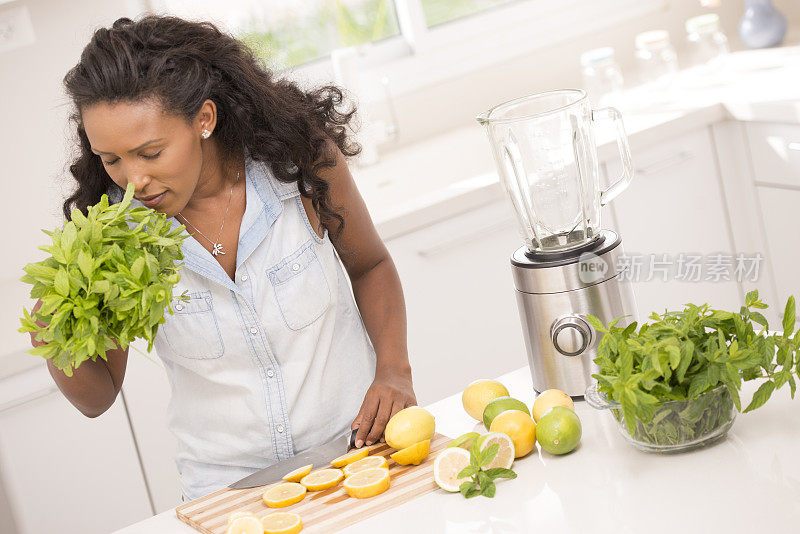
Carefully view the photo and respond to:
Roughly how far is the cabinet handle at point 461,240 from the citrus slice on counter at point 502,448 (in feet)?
3.68

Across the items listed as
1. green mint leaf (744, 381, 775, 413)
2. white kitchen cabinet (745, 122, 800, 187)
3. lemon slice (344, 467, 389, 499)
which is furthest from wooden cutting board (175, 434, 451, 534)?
white kitchen cabinet (745, 122, 800, 187)

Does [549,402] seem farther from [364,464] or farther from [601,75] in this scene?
[601,75]

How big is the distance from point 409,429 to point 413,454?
0.15 feet

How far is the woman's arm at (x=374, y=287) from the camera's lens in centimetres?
149

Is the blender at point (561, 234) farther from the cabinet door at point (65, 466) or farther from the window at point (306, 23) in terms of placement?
the window at point (306, 23)

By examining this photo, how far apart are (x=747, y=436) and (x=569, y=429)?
20 cm


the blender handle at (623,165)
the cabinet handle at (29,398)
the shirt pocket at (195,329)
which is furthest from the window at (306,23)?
the blender handle at (623,165)

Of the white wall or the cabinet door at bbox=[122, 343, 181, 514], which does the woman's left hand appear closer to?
the cabinet door at bbox=[122, 343, 181, 514]

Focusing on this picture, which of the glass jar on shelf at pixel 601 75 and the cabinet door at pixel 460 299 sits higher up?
the glass jar on shelf at pixel 601 75

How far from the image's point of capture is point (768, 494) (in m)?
0.97

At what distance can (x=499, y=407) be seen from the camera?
4.04 feet

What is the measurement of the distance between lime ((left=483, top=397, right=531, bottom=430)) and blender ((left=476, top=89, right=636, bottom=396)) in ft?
0.32

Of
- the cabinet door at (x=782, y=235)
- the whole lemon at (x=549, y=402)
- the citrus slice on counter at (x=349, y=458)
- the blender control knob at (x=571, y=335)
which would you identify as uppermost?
the blender control knob at (x=571, y=335)

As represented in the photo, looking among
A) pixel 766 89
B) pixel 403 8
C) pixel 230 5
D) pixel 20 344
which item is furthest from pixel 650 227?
pixel 20 344
